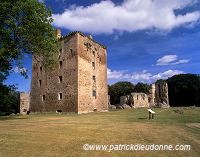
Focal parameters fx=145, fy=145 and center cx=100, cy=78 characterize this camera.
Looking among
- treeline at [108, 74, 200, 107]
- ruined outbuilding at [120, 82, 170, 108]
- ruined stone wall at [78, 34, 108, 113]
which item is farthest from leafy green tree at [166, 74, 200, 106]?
ruined stone wall at [78, 34, 108, 113]

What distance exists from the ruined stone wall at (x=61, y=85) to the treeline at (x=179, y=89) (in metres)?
36.5

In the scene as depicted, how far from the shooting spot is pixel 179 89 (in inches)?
1989

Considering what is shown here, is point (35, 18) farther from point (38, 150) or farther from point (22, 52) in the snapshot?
point (38, 150)

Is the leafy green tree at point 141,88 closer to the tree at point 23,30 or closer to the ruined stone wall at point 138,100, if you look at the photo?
the ruined stone wall at point 138,100

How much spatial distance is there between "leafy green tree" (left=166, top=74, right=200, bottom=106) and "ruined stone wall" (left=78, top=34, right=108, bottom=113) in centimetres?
3608

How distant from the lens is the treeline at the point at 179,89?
46.3 m

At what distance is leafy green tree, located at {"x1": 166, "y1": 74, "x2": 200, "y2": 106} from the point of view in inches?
1805

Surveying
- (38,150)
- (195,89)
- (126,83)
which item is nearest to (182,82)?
(195,89)

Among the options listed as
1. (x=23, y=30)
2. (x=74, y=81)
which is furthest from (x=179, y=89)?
(x=23, y=30)

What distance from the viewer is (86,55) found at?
21.3 m

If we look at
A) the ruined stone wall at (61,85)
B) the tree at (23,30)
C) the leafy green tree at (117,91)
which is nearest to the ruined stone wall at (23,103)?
the ruined stone wall at (61,85)

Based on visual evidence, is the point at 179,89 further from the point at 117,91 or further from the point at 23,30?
the point at 23,30

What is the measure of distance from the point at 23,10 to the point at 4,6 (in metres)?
1.39

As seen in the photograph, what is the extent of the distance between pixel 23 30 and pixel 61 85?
1053 cm
